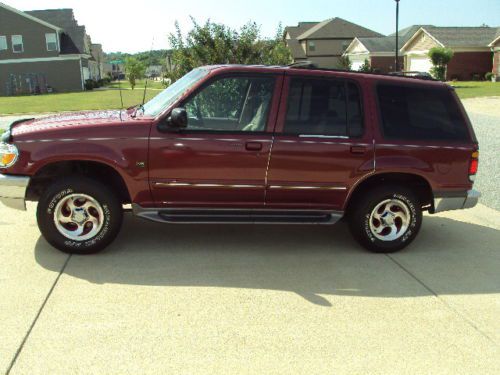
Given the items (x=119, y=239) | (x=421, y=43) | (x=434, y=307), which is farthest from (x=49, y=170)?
(x=421, y=43)

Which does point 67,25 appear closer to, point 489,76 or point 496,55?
point 489,76

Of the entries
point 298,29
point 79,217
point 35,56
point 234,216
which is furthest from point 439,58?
point 79,217

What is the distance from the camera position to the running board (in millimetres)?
5023

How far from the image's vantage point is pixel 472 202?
5535 millimetres

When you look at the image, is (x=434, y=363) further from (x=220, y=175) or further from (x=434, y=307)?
(x=220, y=175)

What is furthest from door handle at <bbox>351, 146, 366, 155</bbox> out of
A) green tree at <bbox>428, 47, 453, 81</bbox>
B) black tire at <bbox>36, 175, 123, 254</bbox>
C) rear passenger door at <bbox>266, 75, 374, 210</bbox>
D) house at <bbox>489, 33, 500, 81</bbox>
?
house at <bbox>489, 33, 500, 81</bbox>

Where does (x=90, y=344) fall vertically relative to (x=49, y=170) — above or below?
below

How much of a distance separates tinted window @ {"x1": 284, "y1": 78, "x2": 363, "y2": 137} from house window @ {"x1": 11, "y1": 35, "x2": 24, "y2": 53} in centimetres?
5288

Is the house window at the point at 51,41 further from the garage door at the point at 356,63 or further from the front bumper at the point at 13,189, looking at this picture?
the front bumper at the point at 13,189

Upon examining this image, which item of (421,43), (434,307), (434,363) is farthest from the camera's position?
(421,43)

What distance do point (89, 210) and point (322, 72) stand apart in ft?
8.95

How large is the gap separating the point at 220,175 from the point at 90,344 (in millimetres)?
2094

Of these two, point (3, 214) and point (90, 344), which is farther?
point (3, 214)

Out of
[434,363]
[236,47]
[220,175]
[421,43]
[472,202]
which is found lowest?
[434,363]
